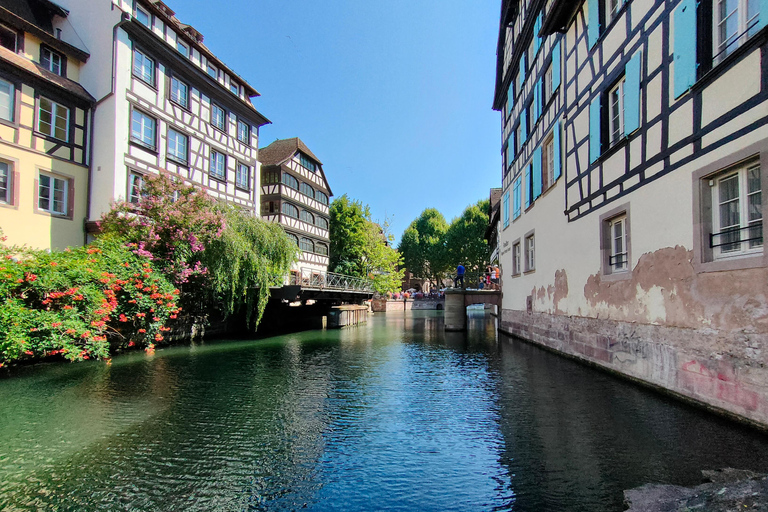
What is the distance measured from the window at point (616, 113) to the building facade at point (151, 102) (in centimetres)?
1387

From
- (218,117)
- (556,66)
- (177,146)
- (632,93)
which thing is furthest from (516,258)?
(218,117)

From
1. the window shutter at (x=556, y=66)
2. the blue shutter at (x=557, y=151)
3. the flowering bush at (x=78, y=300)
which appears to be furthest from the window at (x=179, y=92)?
the blue shutter at (x=557, y=151)

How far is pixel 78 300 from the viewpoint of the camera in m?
10.3

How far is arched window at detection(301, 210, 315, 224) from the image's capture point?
34188mm

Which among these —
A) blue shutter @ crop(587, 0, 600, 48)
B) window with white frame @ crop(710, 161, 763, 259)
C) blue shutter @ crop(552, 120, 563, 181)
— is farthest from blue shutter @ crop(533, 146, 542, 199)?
window with white frame @ crop(710, 161, 763, 259)

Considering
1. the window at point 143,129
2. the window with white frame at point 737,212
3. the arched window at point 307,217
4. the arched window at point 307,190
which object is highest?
the arched window at point 307,190

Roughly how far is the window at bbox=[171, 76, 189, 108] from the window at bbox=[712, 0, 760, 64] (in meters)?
18.9

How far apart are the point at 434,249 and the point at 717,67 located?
52.9 metres

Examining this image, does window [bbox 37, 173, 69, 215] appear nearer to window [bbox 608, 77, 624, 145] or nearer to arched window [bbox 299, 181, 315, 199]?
window [bbox 608, 77, 624, 145]

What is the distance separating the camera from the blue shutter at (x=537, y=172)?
15.1 m

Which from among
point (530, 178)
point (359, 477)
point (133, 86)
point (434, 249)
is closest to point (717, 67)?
point (359, 477)

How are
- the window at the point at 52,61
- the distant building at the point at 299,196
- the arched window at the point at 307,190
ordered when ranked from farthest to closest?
the arched window at the point at 307,190, the distant building at the point at 299,196, the window at the point at 52,61

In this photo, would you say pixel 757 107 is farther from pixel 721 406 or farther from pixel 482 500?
pixel 482 500

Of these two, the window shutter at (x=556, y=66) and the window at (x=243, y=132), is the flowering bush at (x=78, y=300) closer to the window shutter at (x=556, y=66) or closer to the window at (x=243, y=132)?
the window at (x=243, y=132)
